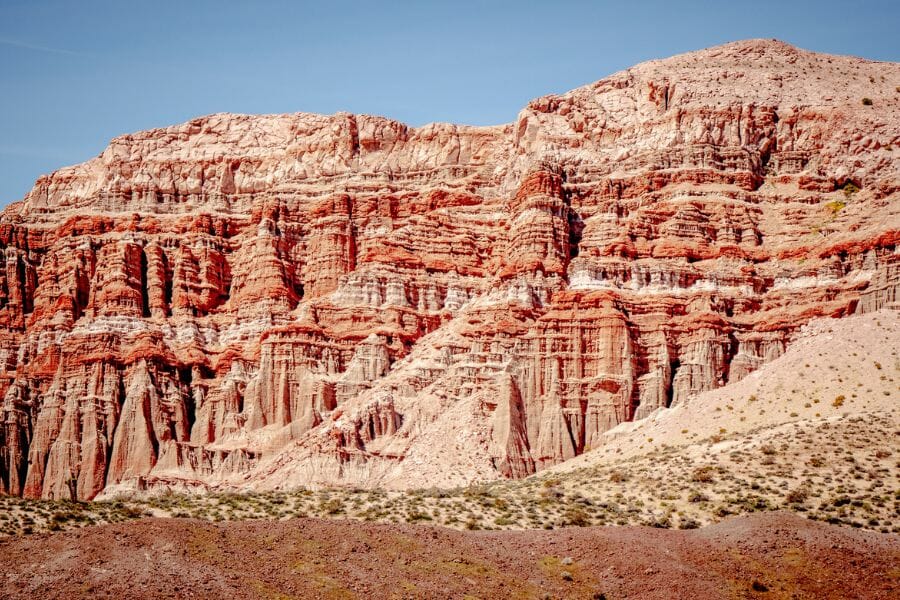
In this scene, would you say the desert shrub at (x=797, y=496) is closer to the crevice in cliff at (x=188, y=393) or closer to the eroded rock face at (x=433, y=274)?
the eroded rock face at (x=433, y=274)

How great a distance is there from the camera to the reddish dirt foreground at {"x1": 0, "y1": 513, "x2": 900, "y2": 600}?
43.4 metres

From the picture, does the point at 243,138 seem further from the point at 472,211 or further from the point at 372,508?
the point at 372,508

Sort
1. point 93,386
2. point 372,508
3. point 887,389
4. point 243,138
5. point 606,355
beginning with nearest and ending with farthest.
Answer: point 372,508 < point 887,389 < point 606,355 < point 93,386 < point 243,138

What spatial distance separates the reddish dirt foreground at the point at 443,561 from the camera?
43406 millimetres

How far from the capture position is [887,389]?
75.9 metres

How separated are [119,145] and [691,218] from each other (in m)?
68.1

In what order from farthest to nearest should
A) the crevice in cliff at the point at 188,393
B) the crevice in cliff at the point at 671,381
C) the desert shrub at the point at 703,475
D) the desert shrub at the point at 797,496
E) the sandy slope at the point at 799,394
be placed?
1. the crevice in cliff at the point at 188,393
2. the crevice in cliff at the point at 671,381
3. the sandy slope at the point at 799,394
4. the desert shrub at the point at 703,475
5. the desert shrub at the point at 797,496

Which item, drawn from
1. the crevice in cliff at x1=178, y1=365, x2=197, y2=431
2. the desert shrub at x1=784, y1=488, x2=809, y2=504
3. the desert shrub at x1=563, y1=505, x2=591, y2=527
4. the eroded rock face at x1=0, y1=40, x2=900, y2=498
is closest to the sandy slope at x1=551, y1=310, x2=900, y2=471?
the eroded rock face at x1=0, y1=40, x2=900, y2=498

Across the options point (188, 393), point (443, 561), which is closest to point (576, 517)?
point (443, 561)

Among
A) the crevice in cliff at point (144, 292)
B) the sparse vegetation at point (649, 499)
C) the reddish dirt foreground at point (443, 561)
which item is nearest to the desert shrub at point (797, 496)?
the sparse vegetation at point (649, 499)

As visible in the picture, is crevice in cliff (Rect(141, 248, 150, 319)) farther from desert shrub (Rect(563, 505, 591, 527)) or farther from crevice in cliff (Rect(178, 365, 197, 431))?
desert shrub (Rect(563, 505, 591, 527))

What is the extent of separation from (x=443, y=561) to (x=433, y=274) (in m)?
62.3

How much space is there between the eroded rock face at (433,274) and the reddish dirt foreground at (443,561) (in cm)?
3216

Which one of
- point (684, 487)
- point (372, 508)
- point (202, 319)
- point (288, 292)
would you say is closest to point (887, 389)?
point (684, 487)
